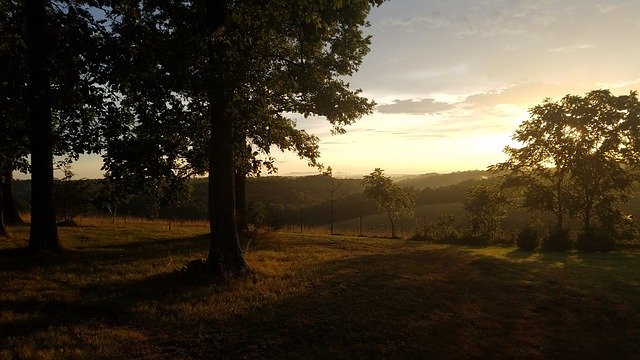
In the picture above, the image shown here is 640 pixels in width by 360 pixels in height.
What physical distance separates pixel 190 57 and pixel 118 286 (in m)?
6.69

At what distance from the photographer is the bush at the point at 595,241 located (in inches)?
1259

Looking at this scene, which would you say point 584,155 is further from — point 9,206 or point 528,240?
point 9,206

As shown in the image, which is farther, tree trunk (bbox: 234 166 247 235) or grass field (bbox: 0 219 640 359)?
tree trunk (bbox: 234 166 247 235)

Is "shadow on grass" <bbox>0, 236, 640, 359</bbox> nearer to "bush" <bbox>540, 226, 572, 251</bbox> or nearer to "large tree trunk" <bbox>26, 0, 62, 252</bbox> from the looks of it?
"large tree trunk" <bbox>26, 0, 62, 252</bbox>

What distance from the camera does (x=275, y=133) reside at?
17344 mm

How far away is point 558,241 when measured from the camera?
3225 cm

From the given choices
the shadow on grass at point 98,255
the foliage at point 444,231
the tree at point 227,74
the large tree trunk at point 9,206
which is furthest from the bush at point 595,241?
the large tree trunk at point 9,206

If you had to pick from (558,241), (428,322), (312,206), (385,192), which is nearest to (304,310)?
(428,322)

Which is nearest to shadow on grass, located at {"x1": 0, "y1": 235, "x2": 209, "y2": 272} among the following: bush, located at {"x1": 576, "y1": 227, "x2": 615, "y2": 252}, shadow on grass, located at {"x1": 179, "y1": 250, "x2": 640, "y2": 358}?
shadow on grass, located at {"x1": 179, "y1": 250, "x2": 640, "y2": 358}

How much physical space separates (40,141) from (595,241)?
34979 mm

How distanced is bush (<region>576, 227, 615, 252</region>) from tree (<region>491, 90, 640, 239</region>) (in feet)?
11.8

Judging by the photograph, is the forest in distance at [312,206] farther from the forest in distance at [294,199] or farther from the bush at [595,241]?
the bush at [595,241]

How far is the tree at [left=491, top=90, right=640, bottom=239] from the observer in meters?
36.7

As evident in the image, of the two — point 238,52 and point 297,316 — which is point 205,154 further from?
point 297,316
